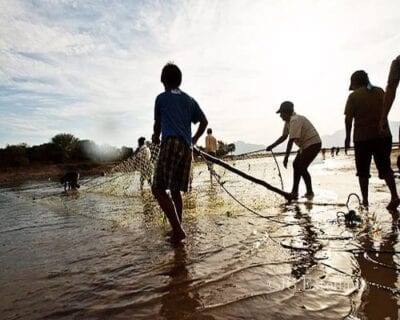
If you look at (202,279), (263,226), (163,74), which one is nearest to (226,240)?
(263,226)

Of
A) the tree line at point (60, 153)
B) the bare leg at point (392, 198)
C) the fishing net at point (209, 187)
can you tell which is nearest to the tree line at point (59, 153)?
the tree line at point (60, 153)

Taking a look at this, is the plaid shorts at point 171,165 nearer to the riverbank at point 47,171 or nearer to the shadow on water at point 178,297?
the shadow on water at point 178,297

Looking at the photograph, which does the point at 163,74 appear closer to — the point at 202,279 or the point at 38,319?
the point at 202,279

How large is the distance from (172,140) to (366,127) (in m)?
3.27

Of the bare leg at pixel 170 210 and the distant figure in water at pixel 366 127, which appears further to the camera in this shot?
the distant figure in water at pixel 366 127

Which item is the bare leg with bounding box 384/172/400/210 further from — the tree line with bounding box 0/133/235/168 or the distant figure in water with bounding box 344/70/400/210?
the tree line with bounding box 0/133/235/168

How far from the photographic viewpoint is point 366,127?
18.4 feet

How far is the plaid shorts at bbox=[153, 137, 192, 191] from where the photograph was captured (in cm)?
427

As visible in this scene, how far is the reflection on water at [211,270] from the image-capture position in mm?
2293

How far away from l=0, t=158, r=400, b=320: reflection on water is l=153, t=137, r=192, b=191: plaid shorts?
0.68 meters

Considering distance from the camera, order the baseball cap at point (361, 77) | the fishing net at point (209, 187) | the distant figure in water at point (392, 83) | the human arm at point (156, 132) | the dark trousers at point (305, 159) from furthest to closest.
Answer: the dark trousers at point (305, 159) < the fishing net at point (209, 187) < the baseball cap at point (361, 77) < the human arm at point (156, 132) < the distant figure in water at point (392, 83)

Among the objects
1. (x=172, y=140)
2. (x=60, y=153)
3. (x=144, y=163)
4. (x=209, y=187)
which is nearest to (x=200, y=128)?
(x=172, y=140)

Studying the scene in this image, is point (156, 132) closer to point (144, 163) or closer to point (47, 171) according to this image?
point (144, 163)

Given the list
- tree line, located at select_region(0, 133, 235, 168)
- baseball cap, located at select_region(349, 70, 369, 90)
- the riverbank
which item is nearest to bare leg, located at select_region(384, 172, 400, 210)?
baseball cap, located at select_region(349, 70, 369, 90)
